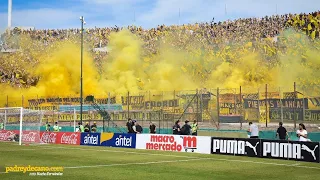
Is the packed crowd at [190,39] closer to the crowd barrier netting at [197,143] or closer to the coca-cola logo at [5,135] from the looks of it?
the coca-cola logo at [5,135]

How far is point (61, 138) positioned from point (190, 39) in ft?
207

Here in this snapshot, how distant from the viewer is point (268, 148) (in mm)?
22219

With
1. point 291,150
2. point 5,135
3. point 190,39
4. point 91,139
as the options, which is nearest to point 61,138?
point 91,139

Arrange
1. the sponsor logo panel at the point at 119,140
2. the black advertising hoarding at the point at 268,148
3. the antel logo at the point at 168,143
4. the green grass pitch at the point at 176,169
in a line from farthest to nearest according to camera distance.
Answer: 1. the sponsor logo panel at the point at 119,140
2. the antel logo at the point at 168,143
3. the black advertising hoarding at the point at 268,148
4. the green grass pitch at the point at 176,169

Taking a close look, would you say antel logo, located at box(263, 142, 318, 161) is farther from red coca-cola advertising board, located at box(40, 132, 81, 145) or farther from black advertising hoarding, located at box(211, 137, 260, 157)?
red coca-cola advertising board, located at box(40, 132, 81, 145)

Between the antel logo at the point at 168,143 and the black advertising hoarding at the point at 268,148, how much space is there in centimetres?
182

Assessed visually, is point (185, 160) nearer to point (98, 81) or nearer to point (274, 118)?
point (274, 118)

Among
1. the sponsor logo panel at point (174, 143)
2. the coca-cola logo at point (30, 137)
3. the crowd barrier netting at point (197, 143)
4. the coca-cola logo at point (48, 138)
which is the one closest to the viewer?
the crowd barrier netting at point (197, 143)

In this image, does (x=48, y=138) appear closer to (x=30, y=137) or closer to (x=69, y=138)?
(x=30, y=137)

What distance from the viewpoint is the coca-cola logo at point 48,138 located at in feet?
117

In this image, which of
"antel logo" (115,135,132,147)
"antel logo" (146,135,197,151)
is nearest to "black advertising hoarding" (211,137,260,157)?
"antel logo" (146,135,197,151)

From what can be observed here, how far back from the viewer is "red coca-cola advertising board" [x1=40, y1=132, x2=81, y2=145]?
34.4 metres

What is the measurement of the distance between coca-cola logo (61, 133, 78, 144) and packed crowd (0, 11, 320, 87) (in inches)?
2070

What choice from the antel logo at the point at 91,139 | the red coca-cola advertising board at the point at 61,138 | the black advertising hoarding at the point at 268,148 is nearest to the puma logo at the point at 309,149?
the black advertising hoarding at the point at 268,148
